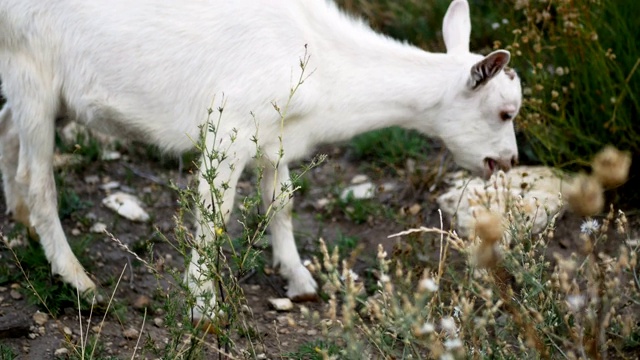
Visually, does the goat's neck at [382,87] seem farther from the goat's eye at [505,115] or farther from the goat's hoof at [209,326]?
the goat's hoof at [209,326]

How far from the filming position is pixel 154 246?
5621mm

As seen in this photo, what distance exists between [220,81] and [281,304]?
126 centimetres

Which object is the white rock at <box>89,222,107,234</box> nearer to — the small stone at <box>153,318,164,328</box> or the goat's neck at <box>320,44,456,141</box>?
the small stone at <box>153,318,164,328</box>

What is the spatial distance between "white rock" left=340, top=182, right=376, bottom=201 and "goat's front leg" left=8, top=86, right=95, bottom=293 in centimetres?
202

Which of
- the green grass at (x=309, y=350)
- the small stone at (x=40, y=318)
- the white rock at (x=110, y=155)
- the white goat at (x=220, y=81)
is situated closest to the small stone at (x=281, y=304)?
the white goat at (x=220, y=81)

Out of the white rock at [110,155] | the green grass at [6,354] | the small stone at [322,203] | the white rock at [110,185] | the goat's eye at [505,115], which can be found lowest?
the small stone at [322,203]

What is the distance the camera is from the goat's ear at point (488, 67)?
15.0 feet

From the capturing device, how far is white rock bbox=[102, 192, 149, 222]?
593 cm

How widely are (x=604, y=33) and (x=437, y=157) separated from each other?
136cm

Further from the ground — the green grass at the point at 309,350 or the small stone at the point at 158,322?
the green grass at the point at 309,350

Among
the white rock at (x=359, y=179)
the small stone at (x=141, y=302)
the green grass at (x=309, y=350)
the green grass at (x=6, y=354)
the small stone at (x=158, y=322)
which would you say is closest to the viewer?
the green grass at (x=6, y=354)

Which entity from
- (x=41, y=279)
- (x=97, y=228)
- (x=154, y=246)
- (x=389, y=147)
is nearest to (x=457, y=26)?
(x=389, y=147)

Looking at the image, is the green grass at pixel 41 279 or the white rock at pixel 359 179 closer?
the green grass at pixel 41 279

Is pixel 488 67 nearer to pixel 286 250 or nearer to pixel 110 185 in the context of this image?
pixel 286 250
